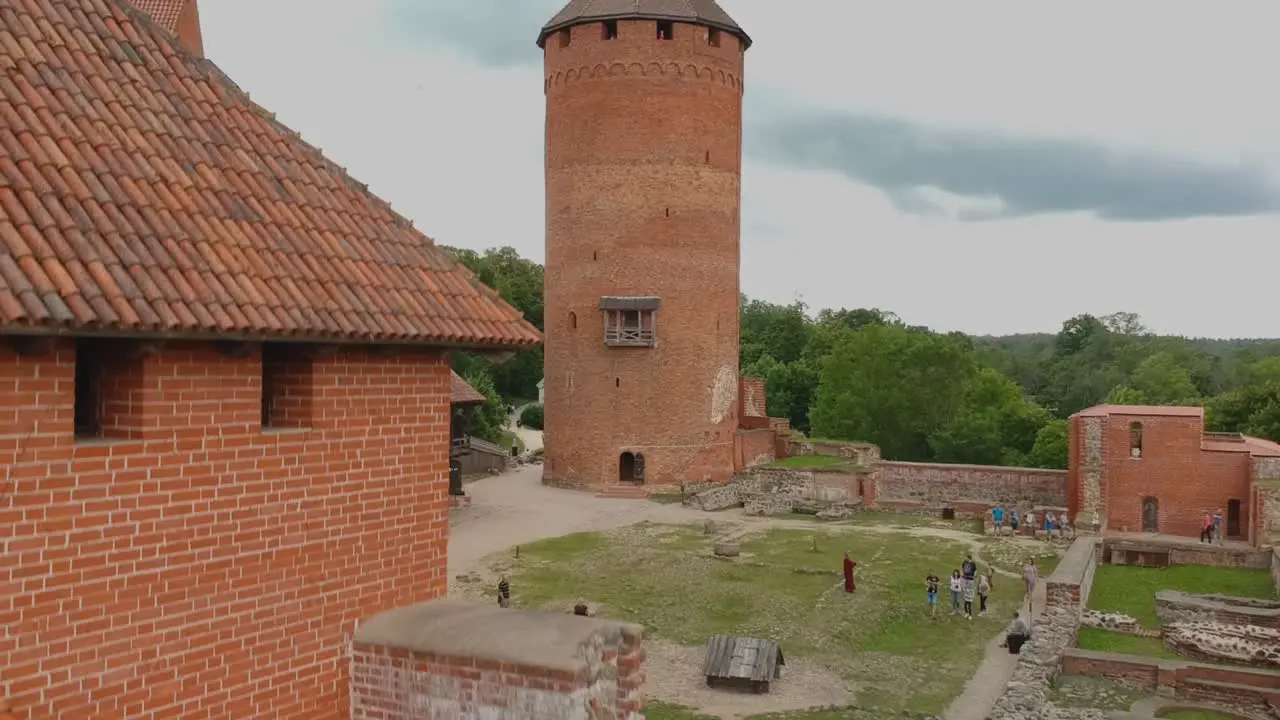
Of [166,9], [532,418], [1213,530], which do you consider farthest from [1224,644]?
[532,418]

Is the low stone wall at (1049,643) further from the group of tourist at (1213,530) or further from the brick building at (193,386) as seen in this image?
the brick building at (193,386)

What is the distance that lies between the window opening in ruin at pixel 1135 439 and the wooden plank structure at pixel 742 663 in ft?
49.8

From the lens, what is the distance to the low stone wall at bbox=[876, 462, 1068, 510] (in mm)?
28125

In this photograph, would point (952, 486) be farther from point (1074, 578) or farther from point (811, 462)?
point (1074, 578)

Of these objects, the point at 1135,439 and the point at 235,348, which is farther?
the point at 1135,439

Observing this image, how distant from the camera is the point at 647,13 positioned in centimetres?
2972

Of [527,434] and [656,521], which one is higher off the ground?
[527,434]

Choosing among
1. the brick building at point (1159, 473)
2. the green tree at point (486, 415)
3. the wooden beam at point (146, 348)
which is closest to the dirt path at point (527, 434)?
the green tree at point (486, 415)

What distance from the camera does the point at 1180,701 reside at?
488 inches

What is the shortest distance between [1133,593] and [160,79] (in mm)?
18731

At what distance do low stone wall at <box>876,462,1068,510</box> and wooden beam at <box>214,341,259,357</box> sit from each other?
83.0 ft

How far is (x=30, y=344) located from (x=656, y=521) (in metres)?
21.9

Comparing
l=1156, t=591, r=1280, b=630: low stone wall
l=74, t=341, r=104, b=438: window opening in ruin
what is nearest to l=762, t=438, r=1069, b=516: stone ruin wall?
l=1156, t=591, r=1280, b=630: low stone wall

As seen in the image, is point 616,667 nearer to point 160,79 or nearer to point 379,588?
point 379,588
